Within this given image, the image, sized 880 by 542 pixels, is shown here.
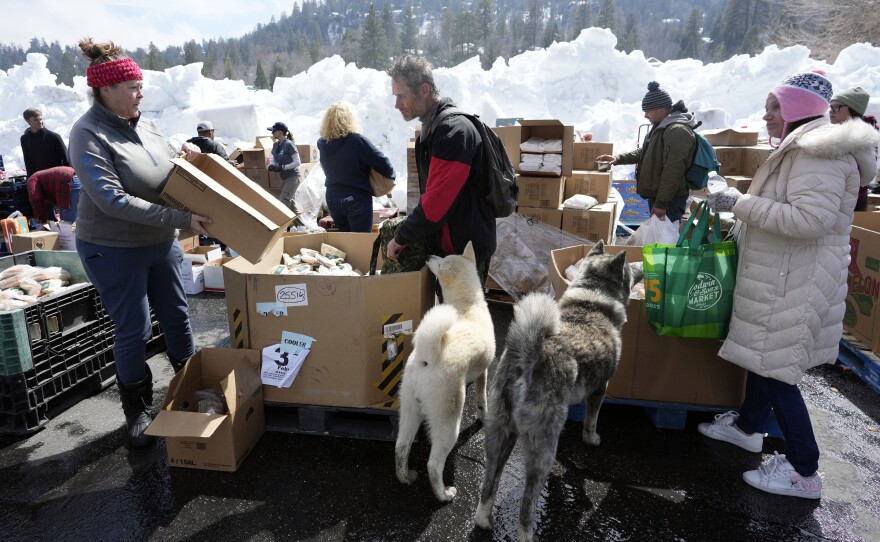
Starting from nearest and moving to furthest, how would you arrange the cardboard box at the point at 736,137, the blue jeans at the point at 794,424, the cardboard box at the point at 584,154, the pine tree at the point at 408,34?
the blue jeans at the point at 794,424, the cardboard box at the point at 584,154, the cardboard box at the point at 736,137, the pine tree at the point at 408,34

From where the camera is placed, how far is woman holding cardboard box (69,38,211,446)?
2.60m

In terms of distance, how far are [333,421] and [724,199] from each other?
2688mm

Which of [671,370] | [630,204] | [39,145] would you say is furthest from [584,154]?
[39,145]

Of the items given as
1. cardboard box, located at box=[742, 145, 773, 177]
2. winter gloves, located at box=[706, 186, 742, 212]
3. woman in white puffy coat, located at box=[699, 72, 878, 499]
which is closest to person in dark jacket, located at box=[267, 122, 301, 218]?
winter gloves, located at box=[706, 186, 742, 212]

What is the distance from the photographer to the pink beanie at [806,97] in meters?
2.43

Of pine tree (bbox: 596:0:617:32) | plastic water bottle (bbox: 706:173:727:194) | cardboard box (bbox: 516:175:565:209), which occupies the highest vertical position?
pine tree (bbox: 596:0:617:32)

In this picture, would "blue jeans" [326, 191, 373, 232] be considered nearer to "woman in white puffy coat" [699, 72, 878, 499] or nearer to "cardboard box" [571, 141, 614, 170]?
"woman in white puffy coat" [699, 72, 878, 499]

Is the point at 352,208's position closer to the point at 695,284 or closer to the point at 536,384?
the point at 536,384

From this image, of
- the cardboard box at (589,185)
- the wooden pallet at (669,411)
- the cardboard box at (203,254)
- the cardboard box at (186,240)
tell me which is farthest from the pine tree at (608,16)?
the wooden pallet at (669,411)

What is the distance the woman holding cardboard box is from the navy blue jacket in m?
1.58

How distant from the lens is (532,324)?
230 centimetres

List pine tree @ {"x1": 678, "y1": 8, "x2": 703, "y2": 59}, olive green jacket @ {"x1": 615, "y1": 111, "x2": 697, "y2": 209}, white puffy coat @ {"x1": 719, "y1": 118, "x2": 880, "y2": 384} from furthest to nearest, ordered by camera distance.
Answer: pine tree @ {"x1": 678, "y1": 8, "x2": 703, "y2": 59}
olive green jacket @ {"x1": 615, "y1": 111, "x2": 697, "y2": 209}
white puffy coat @ {"x1": 719, "y1": 118, "x2": 880, "y2": 384}

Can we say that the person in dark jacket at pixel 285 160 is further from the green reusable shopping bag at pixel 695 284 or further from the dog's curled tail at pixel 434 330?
the green reusable shopping bag at pixel 695 284

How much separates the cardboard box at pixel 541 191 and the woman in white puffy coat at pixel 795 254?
A: 288cm
